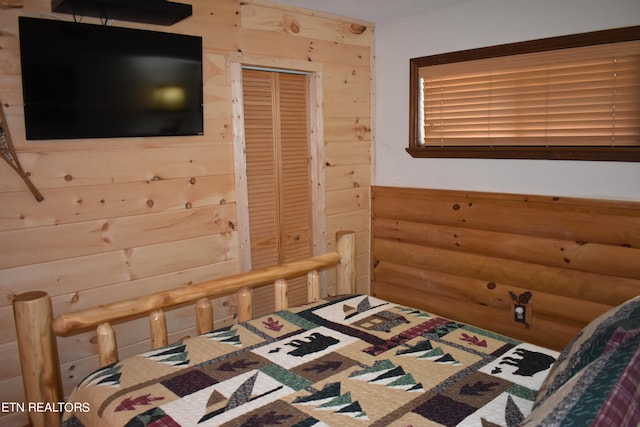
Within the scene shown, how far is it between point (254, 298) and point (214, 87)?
4.50 feet

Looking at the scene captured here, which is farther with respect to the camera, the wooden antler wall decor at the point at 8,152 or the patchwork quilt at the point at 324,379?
the wooden antler wall decor at the point at 8,152

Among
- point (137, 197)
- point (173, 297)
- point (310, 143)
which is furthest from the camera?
point (310, 143)

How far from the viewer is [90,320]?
185 centimetres

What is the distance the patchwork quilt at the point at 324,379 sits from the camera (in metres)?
1.46

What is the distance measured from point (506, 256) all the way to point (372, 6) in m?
1.90

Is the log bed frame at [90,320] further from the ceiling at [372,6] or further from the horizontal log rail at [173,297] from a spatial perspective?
the ceiling at [372,6]

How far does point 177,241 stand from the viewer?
291cm

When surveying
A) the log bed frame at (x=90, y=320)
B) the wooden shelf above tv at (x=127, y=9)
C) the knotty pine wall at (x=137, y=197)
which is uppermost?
the wooden shelf above tv at (x=127, y=9)

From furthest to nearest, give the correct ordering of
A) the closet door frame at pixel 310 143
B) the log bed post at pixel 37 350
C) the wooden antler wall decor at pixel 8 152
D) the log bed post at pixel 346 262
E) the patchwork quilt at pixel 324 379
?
the closet door frame at pixel 310 143 → the log bed post at pixel 346 262 → the wooden antler wall decor at pixel 8 152 → the log bed post at pixel 37 350 → the patchwork quilt at pixel 324 379

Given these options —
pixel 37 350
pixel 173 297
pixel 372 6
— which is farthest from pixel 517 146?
pixel 37 350

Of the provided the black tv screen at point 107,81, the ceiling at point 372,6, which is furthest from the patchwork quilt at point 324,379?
the ceiling at point 372,6

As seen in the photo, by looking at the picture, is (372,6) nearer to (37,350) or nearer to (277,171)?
(277,171)

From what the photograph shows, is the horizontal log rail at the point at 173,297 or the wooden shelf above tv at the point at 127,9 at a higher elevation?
the wooden shelf above tv at the point at 127,9

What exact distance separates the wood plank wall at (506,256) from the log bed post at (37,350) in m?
2.59
